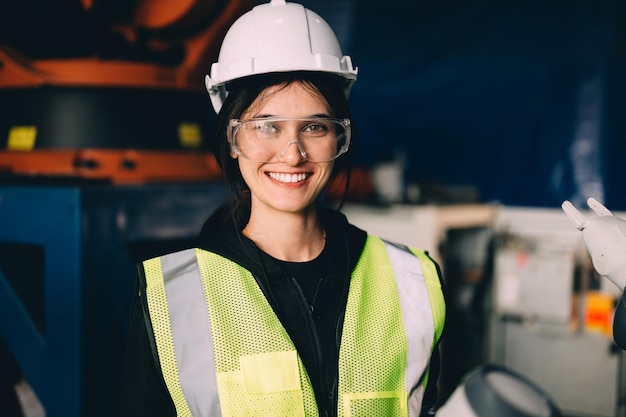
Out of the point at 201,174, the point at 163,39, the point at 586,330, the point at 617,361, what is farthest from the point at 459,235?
the point at 163,39

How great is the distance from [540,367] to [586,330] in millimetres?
327

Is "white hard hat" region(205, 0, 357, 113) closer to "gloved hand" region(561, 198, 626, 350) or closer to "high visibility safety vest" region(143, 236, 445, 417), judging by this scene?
"high visibility safety vest" region(143, 236, 445, 417)

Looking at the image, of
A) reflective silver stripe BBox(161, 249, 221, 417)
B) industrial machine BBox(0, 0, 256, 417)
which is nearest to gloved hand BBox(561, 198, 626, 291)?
reflective silver stripe BBox(161, 249, 221, 417)

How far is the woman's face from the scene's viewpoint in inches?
44.9

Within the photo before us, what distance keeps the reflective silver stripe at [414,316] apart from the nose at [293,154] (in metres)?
0.36

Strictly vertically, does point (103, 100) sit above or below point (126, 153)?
above

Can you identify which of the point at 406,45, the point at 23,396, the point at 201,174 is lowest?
the point at 23,396

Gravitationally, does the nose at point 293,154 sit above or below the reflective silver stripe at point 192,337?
above

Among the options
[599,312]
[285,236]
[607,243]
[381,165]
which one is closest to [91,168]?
[285,236]

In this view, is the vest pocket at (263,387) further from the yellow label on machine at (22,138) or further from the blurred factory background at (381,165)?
the yellow label on machine at (22,138)

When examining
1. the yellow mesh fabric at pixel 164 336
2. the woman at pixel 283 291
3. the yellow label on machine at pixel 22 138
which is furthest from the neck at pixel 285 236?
the yellow label on machine at pixel 22 138

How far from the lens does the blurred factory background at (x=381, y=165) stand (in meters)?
1.54

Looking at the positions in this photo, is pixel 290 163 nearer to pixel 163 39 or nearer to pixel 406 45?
pixel 163 39

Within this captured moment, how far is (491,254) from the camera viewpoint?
3248 mm
